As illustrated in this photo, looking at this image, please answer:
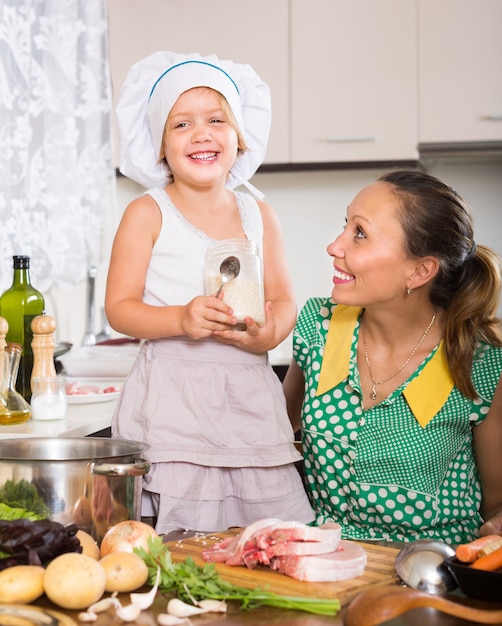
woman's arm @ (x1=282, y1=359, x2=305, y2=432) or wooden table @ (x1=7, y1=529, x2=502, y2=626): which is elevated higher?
woman's arm @ (x1=282, y1=359, x2=305, y2=432)

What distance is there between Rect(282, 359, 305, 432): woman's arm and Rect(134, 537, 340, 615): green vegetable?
78 cm

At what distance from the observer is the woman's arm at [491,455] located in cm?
144

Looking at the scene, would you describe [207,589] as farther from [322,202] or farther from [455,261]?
[322,202]

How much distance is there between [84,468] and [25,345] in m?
0.78

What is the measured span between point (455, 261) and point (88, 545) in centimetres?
84

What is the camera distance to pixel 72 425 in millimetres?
1570

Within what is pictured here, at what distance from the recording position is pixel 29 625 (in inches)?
30.8

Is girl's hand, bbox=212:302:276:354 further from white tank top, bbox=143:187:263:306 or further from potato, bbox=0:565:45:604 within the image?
potato, bbox=0:565:45:604

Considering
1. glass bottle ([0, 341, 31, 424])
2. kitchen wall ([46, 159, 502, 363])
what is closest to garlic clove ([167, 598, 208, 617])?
glass bottle ([0, 341, 31, 424])

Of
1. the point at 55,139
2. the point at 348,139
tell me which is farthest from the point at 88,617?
the point at 348,139

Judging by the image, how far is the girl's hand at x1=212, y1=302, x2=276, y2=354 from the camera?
1366 millimetres

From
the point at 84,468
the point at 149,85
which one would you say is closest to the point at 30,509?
the point at 84,468

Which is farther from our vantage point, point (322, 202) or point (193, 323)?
point (322, 202)

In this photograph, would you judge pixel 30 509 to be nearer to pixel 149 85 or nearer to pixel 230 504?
pixel 230 504
